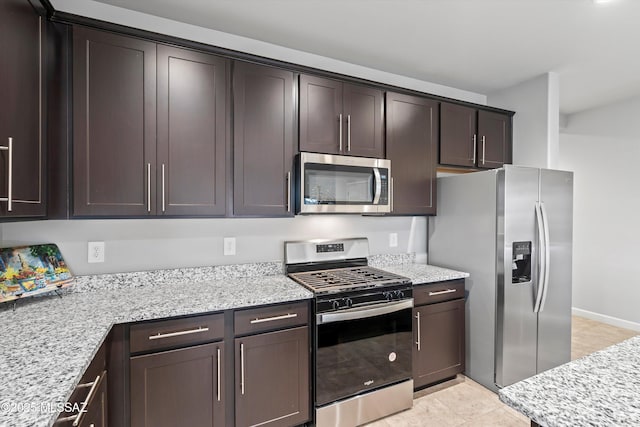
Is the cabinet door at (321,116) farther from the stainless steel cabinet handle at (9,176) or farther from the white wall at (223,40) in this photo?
the stainless steel cabinet handle at (9,176)

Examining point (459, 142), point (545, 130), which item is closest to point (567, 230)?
point (545, 130)

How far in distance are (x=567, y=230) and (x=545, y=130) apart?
3.20 ft

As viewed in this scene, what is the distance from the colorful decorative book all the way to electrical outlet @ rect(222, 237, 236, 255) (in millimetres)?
899

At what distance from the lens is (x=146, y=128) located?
1.79 m

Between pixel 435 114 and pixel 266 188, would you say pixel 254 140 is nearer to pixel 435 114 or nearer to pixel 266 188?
pixel 266 188

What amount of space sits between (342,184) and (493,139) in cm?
181

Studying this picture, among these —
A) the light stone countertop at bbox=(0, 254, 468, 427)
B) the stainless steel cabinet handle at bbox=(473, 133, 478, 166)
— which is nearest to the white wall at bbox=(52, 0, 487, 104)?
the stainless steel cabinet handle at bbox=(473, 133, 478, 166)

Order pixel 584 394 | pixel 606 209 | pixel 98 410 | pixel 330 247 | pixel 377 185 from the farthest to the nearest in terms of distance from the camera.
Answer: pixel 606 209 → pixel 330 247 → pixel 377 185 → pixel 98 410 → pixel 584 394

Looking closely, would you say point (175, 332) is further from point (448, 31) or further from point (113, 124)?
point (448, 31)

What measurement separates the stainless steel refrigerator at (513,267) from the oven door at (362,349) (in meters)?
0.74

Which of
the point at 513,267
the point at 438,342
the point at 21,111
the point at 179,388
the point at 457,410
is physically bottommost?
the point at 457,410

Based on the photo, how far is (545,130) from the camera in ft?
9.61

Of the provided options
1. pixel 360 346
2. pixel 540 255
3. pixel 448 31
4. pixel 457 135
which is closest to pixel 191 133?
pixel 360 346

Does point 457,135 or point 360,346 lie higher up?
point 457,135
